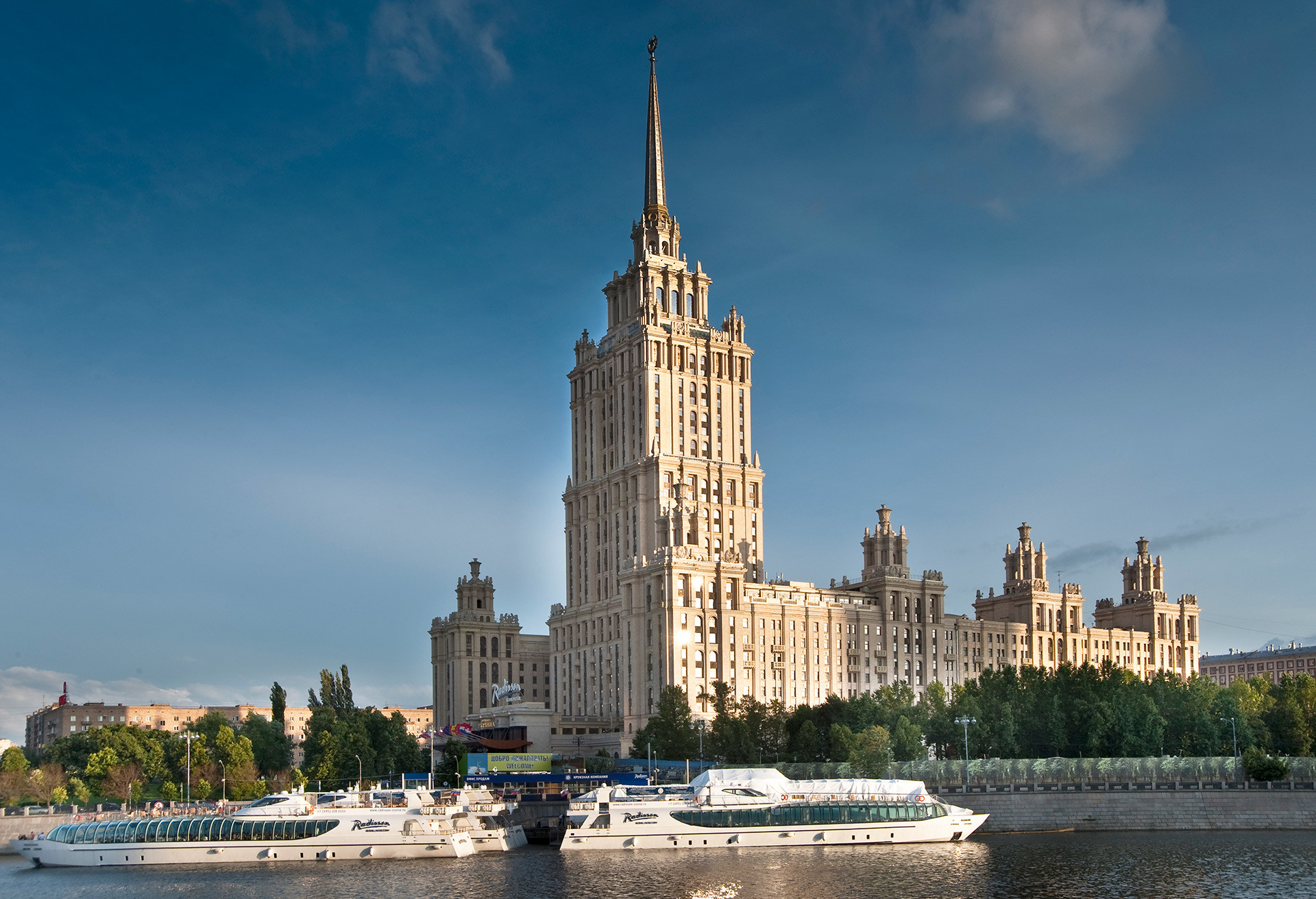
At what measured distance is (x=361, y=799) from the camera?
13488cm

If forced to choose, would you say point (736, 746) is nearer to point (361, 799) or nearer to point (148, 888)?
point (361, 799)

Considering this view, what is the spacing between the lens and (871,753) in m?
162

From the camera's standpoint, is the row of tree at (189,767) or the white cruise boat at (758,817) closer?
the white cruise boat at (758,817)

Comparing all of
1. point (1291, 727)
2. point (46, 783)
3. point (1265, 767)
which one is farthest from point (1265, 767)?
point (46, 783)

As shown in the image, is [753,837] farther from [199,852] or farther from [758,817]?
[199,852]

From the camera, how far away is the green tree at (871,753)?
158 m

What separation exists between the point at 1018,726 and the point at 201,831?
97.2 metres

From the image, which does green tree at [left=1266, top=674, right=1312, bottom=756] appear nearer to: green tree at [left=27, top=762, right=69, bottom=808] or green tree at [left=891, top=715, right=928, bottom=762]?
green tree at [left=891, top=715, right=928, bottom=762]

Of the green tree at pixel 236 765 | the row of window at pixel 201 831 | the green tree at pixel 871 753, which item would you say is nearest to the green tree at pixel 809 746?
the green tree at pixel 871 753

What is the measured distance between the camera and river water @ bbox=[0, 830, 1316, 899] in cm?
9869

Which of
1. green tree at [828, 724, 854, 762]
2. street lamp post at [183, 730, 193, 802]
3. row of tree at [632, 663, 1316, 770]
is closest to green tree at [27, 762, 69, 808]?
street lamp post at [183, 730, 193, 802]

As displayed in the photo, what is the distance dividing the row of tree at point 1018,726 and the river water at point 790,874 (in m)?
33.8

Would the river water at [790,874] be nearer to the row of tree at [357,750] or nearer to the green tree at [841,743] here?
the green tree at [841,743]

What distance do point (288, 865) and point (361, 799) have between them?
1128 cm
